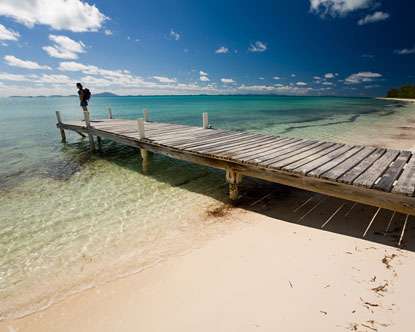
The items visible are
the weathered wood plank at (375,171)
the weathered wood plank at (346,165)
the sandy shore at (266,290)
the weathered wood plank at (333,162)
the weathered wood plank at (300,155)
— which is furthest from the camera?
the weathered wood plank at (300,155)

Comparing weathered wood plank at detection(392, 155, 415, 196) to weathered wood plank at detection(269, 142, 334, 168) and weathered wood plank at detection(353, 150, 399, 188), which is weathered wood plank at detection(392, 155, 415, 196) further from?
weathered wood plank at detection(269, 142, 334, 168)

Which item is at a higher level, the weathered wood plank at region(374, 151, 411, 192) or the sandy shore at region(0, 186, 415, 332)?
the weathered wood plank at region(374, 151, 411, 192)

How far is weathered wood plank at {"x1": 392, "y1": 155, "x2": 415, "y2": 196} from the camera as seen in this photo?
441 centimetres

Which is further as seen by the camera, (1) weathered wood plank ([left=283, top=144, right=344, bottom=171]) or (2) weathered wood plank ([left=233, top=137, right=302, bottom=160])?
(2) weathered wood plank ([left=233, top=137, right=302, bottom=160])

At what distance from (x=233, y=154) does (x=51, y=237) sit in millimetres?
5015

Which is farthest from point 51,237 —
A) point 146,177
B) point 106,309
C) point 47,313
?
point 146,177

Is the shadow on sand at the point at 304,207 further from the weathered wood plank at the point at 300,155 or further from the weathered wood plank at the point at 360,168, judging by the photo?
the weathered wood plank at the point at 300,155

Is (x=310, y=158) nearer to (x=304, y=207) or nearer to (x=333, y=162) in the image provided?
(x=333, y=162)

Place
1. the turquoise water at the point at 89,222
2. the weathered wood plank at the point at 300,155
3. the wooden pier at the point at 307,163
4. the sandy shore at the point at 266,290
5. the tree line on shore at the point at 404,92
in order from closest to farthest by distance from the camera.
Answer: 1. the sandy shore at the point at 266,290
2. the turquoise water at the point at 89,222
3. the wooden pier at the point at 307,163
4. the weathered wood plank at the point at 300,155
5. the tree line on shore at the point at 404,92

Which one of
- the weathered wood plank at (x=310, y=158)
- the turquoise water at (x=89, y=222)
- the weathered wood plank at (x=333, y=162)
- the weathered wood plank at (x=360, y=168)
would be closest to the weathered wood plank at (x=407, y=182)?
the weathered wood plank at (x=360, y=168)

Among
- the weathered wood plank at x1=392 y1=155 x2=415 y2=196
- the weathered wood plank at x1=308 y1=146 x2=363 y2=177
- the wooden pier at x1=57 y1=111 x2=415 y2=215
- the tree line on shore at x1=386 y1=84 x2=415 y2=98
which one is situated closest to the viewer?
the weathered wood plank at x1=392 y1=155 x2=415 y2=196

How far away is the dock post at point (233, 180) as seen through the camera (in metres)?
6.91

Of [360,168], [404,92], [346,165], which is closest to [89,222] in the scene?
[346,165]

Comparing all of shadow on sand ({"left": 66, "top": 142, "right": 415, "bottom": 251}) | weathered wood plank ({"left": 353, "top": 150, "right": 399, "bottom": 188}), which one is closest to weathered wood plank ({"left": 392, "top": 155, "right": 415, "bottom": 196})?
weathered wood plank ({"left": 353, "top": 150, "right": 399, "bottom": 188})
